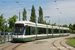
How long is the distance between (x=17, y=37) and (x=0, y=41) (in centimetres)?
222

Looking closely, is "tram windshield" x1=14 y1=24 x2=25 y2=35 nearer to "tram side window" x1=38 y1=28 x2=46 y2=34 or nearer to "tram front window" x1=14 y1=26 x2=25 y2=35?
"tram front window" x1=14 y1=26 x2=25 y2=35

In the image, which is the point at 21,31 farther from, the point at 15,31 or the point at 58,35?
the point at 58,35

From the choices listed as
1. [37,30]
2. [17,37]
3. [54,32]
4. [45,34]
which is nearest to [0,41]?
[17,37]

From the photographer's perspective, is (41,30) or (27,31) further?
(41,30)

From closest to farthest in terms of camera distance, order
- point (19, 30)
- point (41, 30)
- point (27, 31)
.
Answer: point (19, 30) → point (27, 31) → point (41, 30)

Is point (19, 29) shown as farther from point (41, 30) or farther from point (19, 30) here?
point (41, 30)

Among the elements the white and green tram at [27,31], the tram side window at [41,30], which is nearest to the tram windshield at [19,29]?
the white and green tram at [27,31]

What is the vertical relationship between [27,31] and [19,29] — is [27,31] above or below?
below

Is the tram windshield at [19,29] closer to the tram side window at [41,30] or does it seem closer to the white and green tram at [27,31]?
the white and green tram at [27,31]

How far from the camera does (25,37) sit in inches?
816

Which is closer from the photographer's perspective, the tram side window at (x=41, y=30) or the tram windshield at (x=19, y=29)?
the tram windshield at (x=19, y=29)

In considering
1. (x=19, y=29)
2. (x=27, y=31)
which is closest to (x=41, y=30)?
(x=27, y=31)

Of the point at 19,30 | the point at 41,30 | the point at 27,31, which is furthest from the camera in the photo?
the point at 41,30

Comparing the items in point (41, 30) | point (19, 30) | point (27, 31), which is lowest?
point (41, 30)
